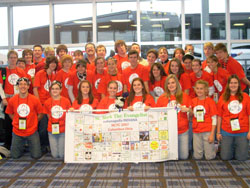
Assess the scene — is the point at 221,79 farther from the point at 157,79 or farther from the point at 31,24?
the point at 31,24

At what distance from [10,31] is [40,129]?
6.26 m

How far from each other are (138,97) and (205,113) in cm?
Result: 99

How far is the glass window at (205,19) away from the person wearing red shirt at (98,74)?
5.35 meters

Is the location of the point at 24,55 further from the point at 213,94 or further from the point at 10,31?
the point at 10,31

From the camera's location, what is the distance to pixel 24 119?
4598mm

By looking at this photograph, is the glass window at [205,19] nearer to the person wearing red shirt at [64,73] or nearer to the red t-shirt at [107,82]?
the red t-shirt at [107,82]

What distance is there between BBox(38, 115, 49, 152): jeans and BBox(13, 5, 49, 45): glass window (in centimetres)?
557

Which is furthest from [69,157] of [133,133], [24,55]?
[24,55]

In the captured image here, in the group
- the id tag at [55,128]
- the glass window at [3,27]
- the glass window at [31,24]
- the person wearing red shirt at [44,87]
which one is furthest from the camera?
the glass window at [3,27]

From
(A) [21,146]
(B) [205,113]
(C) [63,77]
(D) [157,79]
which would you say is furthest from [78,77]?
(B) [205,113]

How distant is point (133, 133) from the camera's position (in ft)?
13.7

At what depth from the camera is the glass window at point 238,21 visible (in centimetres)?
962

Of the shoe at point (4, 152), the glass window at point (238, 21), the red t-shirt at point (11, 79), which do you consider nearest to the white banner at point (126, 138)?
the shoe at point (4, 152)

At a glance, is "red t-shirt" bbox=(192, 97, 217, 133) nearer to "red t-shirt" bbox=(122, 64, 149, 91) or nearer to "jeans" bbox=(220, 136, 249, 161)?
"jeans" bbox=(220, 136, 249, 161)
